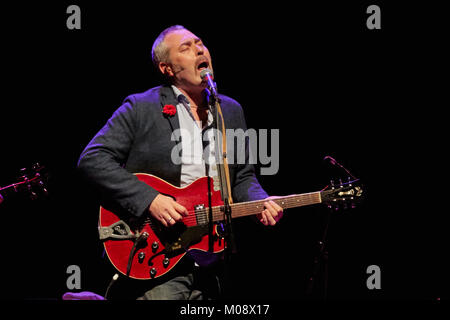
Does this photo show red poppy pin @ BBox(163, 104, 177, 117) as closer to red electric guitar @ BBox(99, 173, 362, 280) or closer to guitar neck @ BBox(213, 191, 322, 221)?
red electric guitar @ BBox(99, 173, 362, 280)

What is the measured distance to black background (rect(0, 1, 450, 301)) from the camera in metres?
3.52

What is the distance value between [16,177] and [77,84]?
100cm

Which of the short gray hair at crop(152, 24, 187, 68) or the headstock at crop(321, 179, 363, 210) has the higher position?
the short gray hair at crop(152, 24, 187, 68)

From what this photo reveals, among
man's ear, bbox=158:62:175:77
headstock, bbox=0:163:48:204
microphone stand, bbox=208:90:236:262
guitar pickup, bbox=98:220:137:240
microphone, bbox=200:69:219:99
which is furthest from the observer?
headstock, bbox=0:163:48:204

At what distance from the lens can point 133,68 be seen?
11.7ft

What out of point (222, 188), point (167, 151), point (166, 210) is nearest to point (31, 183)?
point (167, 151)

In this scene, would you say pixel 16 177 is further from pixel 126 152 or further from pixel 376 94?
pixel 376 94

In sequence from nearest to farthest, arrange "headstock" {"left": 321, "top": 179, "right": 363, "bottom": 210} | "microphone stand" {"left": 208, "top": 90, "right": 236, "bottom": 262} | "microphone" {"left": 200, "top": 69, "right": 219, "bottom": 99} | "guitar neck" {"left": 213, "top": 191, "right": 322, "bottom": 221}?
"microphone stand" {"left": 208, "top": 90, "right": 236, "bottom": 262} → "microphone" {"left": 200, "top": 69, "right": 219, "bottom": 99} → "guitar neck" {"left": 213, "top": 191, "right": 322, "bottom": 221} → "headstock" {"left": 321, "top": 179, "right": 363, "bottom": 210}

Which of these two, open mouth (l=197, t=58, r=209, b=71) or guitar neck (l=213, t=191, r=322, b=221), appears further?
open mouth (l=197, t=58, r=209, b=71)

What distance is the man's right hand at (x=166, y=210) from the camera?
7.79 ft

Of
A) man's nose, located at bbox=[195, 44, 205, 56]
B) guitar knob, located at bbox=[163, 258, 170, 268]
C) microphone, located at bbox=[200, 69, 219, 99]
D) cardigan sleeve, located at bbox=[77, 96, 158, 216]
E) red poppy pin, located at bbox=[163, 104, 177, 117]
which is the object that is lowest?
guitar knob, located at bbox=[163, 258, 170, 268]

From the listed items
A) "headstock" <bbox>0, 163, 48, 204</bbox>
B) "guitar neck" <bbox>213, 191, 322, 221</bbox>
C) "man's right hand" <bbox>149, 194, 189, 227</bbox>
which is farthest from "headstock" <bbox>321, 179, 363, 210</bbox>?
"headstock" <bbox>0, 163, 48, 204</bbox>

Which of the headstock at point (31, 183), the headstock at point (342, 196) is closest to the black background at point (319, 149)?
the headstock at point (31, 183)

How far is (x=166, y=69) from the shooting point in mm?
2980
